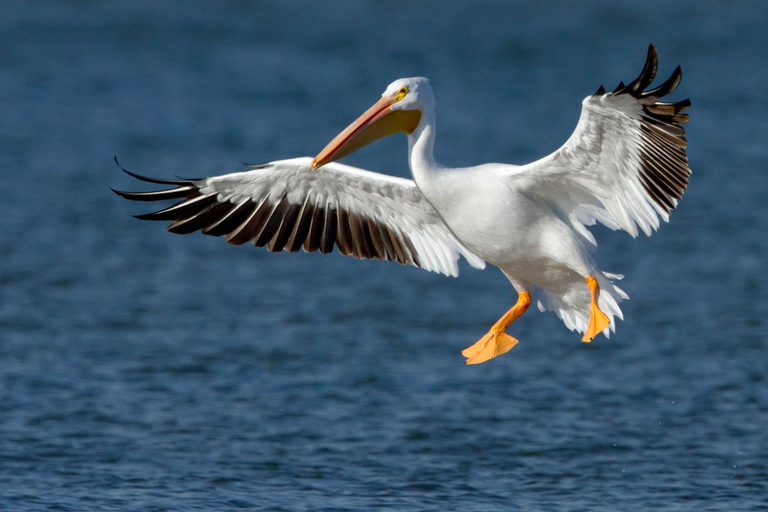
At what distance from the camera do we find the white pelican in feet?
21.6

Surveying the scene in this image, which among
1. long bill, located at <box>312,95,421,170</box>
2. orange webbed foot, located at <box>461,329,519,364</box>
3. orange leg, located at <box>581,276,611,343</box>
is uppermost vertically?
long bill, located at <box>312,95,421,170</box>

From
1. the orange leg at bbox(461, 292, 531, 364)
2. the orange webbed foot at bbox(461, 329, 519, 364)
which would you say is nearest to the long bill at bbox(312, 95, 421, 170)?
the orange leg at bbox(461, 292, 531, 364)

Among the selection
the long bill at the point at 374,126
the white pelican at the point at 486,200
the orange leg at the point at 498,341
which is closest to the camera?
the white pelican at the point at 486,200

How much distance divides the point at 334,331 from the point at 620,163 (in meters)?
5.05

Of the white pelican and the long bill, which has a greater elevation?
the long bill

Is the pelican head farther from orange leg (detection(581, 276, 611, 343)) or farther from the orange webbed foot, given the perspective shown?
the orange webbed foot

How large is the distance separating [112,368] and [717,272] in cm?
655

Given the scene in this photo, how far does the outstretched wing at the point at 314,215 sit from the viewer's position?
7816 millimetres

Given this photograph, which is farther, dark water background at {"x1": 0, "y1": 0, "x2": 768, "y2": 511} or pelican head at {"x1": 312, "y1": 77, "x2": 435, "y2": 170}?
dark water background at {"x1": 0, "y1": 0, "x2": 768, "y2": 511}

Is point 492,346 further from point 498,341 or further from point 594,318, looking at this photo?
point 594,318

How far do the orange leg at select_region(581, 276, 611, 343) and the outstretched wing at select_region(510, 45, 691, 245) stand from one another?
0.39 m

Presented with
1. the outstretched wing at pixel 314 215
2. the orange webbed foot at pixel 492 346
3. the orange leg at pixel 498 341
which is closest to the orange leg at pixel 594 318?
the orange leg at pixel 498 341

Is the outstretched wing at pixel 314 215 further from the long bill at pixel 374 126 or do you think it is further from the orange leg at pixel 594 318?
the orange leg at pixel 594 318

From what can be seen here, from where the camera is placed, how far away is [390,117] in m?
7.16
